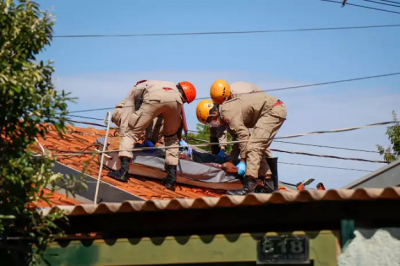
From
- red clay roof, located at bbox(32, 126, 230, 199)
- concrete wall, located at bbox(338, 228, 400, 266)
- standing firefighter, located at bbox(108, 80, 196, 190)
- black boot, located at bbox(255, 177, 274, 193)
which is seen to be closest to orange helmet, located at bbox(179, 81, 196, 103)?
standing firefighter, located at bbox(108, 80, 196, 190)

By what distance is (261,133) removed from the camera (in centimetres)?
1215

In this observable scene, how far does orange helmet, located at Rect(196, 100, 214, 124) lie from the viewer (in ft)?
51.7

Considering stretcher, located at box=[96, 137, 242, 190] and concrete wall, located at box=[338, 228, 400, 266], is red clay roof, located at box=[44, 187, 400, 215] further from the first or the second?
stretcher, located at box=[96, 137, 242, 190]

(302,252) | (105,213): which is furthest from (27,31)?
(302,252)

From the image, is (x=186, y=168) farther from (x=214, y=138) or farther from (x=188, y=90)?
(x=188, y=90)

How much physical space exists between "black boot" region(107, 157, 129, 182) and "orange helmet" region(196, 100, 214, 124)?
3.77 m

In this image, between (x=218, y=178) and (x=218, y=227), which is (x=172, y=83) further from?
(x=218, y=227)

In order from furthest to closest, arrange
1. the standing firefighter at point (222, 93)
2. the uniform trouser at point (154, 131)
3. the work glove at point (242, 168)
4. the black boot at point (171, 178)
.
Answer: the uniform trouser at point (154, 131) → the work glove at point (242, 168) → the black boot at point (171, 178) → the standing firefighter at point (222, 93)

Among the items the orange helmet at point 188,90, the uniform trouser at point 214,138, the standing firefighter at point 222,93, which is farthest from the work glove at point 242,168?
the orange helmet at point 188,90

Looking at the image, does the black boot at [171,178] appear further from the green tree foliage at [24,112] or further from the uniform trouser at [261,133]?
the green tree foliage at [24,112]

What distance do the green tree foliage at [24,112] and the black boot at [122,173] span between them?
192 inches

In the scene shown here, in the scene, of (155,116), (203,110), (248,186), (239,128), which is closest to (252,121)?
(239,128)

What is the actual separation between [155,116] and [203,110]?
3.52 m

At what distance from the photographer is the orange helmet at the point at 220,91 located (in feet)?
42.8
